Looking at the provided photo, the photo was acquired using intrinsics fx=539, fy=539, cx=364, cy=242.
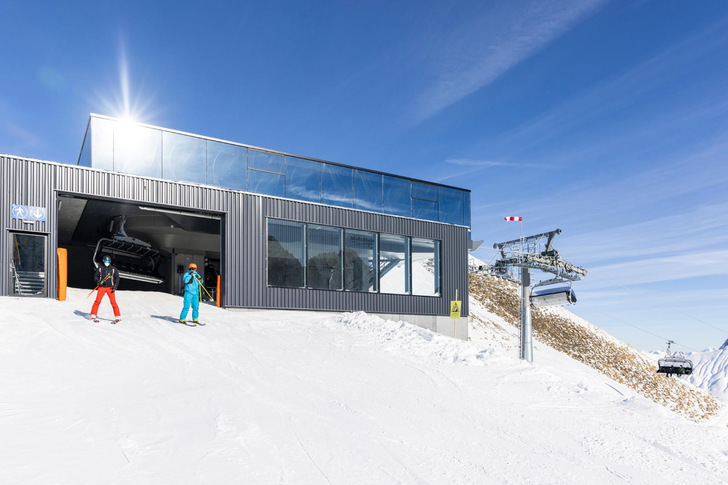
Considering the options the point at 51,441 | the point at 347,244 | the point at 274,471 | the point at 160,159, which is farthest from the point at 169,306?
the point at 274,471

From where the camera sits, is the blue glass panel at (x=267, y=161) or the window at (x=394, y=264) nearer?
the blue glass panel at (x=267, y=161)

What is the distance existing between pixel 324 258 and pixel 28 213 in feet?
31.3

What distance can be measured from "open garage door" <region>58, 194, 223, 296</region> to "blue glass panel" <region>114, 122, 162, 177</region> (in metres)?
1.15

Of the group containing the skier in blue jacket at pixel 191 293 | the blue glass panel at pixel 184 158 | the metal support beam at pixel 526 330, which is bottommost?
the metal support beam at pixel 526 330

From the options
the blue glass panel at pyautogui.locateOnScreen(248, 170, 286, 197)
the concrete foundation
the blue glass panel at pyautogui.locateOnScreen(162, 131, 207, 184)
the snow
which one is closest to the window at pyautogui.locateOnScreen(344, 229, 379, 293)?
the concrete foundation

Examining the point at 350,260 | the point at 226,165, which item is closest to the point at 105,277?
the point at 226,165

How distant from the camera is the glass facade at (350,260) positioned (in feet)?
63.4

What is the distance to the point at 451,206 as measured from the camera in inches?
960

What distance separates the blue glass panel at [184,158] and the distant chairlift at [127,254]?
17.4 ft

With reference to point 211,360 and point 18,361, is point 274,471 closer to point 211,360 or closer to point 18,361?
point 211,360

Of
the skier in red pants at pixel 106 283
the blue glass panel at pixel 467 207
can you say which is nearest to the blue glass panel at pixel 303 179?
the skier in red pants at pixel 106 283

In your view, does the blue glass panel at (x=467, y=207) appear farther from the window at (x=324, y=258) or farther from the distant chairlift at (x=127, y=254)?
the distant chairlift at (x=127, y=254)

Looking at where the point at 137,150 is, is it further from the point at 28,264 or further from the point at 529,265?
the point at 529,265

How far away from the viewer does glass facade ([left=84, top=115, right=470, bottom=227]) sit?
55.0 ft
